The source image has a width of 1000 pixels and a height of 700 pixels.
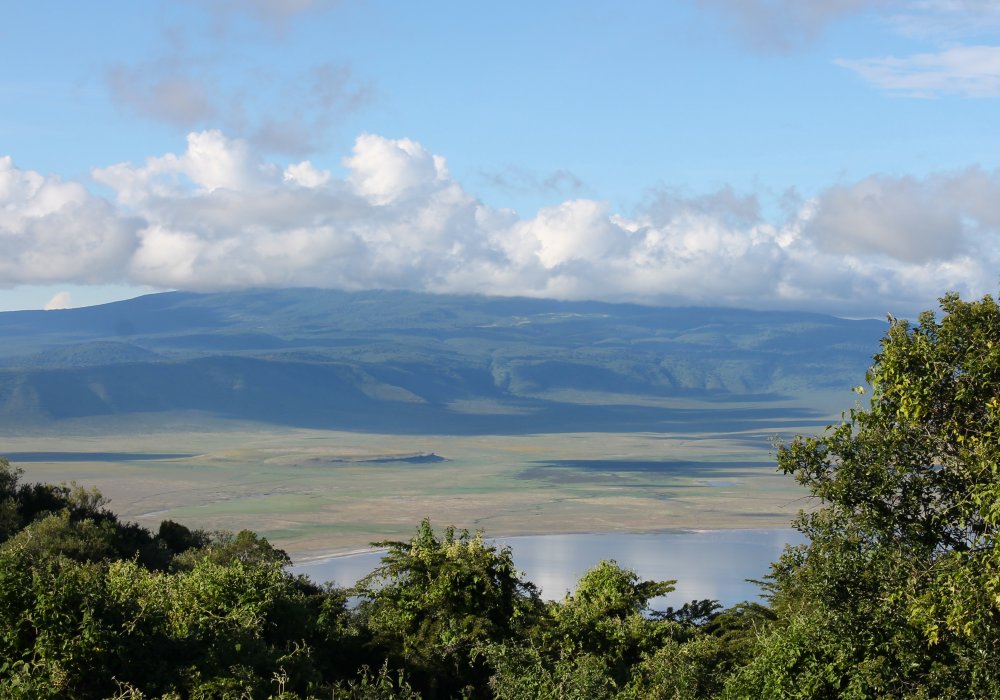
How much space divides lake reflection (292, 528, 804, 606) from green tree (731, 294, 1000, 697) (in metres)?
57.1

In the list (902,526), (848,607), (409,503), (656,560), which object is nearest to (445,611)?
(848,607)

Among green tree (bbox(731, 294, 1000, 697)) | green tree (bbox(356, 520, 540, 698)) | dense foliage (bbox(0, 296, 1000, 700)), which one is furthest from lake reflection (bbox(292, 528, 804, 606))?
green tree (bbox(731, 294, 1000, 697))

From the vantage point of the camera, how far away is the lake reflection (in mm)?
89000

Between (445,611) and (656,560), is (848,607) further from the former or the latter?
(656,560)

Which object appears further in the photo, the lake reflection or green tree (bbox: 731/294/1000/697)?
the lake reflection

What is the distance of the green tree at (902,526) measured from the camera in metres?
17.1

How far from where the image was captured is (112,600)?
61.5ft

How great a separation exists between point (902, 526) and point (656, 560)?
298 feet

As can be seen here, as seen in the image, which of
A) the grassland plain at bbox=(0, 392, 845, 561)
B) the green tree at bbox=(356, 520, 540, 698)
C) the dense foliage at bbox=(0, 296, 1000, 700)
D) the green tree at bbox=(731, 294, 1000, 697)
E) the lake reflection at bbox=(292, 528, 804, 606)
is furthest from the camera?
the grassland plain at bbox=(0, 392, 845, 561)

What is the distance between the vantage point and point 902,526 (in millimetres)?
18312

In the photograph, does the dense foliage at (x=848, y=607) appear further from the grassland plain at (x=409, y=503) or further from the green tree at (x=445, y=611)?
the grassland plain at (x=409, y=503)

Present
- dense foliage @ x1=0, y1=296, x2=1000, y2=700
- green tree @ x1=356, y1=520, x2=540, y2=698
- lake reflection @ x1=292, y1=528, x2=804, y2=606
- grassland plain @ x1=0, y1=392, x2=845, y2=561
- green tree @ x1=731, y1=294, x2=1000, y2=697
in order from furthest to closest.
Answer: grassland plain @ x1=0, y1=392, x2=845, y2=561 < lake reflection @ x1=292, y1=528, x2=804, y2=606 < green tree @ x1=356, y1=520, x2=540, y2=698 < green tree @ x1=731, y1=294, x2=1000, y2=697 < dense foliage @ x1=0, y1=296, x2=1000, y2=700

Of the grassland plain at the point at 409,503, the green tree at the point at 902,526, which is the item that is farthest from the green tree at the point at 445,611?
the grassland plain at the point at 409,503

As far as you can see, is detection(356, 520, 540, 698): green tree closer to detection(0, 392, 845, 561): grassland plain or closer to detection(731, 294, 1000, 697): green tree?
detection(731, 294, 1000, 697): green tree
